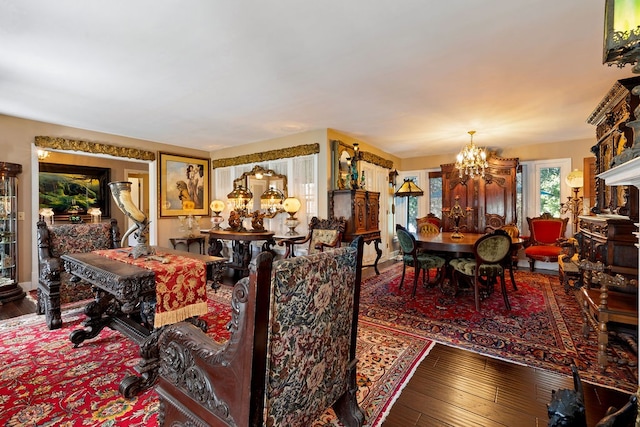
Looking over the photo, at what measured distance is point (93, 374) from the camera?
79.4 inches

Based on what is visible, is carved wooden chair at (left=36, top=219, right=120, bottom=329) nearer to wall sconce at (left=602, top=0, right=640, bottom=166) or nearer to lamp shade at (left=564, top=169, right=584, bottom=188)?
wall sconce at (left=602, top=0, right=640, bottom=166)

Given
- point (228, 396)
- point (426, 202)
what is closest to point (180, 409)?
point (228, 396)

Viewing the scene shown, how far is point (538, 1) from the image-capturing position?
73.2 inches

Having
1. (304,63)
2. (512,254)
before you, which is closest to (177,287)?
(304,63)

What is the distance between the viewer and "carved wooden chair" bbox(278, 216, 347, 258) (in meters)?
4.52

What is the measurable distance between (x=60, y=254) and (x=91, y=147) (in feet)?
8.27

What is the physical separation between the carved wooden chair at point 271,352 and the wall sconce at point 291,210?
3.85m

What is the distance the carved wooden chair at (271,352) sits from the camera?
36.9 inches

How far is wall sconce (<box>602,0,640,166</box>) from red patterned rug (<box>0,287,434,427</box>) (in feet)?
5.94

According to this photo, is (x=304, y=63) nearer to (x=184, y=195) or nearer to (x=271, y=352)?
(x=271, y=352)

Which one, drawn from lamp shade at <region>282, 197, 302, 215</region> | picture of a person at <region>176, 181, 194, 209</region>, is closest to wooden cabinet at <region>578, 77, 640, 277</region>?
lamp shade at <region>282, 197, 302, 215</region>

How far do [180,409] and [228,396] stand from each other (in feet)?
1.12

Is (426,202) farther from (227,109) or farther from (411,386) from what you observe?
(411,386)

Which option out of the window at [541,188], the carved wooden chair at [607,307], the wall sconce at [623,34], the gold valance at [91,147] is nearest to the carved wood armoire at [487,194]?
the window at [541,188]
